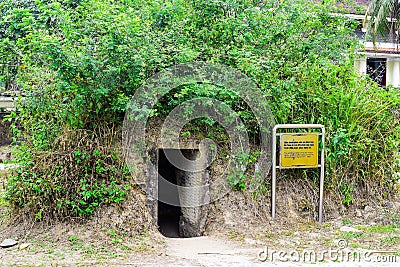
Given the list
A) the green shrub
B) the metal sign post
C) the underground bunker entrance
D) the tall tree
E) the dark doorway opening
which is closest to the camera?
the green shrub

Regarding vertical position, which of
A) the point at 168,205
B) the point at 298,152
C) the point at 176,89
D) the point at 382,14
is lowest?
the point at 168,205

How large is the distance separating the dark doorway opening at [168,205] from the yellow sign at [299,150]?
217 centimetres

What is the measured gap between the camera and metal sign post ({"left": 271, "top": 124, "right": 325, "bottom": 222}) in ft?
24.2

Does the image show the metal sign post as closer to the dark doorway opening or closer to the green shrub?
the dark doorway opening

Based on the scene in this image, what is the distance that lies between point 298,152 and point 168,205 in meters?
3.28

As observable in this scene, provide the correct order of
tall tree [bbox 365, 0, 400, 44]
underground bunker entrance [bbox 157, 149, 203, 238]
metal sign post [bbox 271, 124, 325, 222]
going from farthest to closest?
tall tree [bbox 365, 0, 400, 44], underground bunker entrance [bbox 157, 149, 203, 238], metal sign post [bbox 271, 124, 325, 222]

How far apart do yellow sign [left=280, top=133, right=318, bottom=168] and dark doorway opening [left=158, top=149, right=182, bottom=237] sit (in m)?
2.17

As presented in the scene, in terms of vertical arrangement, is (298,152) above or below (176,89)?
below

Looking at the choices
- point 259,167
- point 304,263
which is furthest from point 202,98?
point 304,263

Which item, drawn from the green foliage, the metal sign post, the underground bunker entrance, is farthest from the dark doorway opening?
the metal sign post

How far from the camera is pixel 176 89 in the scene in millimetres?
7258

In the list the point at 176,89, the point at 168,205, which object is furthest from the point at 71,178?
the point at 168,205

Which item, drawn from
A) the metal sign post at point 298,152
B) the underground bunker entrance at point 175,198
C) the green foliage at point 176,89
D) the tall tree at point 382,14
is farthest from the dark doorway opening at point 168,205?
the tall tree at point 382,14

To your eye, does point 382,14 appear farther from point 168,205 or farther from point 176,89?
point 176,89
